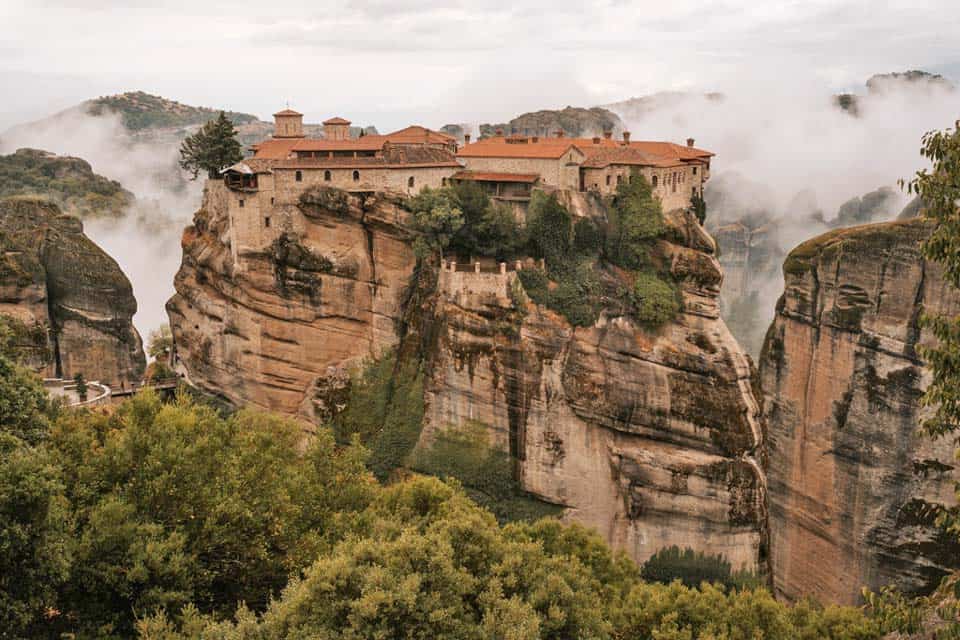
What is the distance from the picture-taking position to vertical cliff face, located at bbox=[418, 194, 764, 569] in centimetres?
3594

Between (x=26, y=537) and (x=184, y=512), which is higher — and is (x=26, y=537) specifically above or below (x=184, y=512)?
above

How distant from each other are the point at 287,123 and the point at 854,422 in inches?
1246

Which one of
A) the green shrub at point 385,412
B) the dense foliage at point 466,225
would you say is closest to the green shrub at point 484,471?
the green shrub at point 385,412

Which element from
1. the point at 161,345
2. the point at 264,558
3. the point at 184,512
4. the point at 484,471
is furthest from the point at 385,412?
the point at 161,345

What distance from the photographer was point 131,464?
1905 centimetres

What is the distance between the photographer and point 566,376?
120 feet

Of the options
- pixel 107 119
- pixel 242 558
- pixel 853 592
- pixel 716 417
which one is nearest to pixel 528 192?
pixel 716 417

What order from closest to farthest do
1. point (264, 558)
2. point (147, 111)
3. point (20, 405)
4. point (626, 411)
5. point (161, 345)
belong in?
point (20, 405)
point (264, 558)
point (626, 411)
point (161, 345)
point (147, 111)

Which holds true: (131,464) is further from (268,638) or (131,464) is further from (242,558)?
(268,638)

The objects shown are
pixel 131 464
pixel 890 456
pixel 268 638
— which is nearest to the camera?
pixel 268 638

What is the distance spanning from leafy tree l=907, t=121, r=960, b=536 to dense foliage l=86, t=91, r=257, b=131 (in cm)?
13102

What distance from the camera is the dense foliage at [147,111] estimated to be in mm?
141250

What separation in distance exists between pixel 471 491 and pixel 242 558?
745 inches

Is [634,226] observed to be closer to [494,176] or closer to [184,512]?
[494,176]
